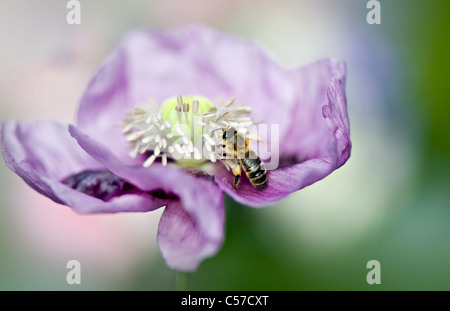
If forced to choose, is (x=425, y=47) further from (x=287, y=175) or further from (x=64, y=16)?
(x=64, y=16)

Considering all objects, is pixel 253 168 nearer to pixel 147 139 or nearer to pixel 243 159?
pixel 243 159

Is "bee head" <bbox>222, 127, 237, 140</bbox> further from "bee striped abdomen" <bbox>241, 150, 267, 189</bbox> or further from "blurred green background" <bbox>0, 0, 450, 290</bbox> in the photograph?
"blurred green background" <bbox>0, 0, 450, 290</bbox>

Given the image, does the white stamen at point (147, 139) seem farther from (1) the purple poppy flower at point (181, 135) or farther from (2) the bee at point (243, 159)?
(2) the bee at point (243, 159)

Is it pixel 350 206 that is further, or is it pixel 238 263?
pixel 350 206

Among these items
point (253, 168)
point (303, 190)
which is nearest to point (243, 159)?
point (253, 168)

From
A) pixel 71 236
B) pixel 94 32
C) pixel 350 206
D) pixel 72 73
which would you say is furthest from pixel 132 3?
pixel 350 206
